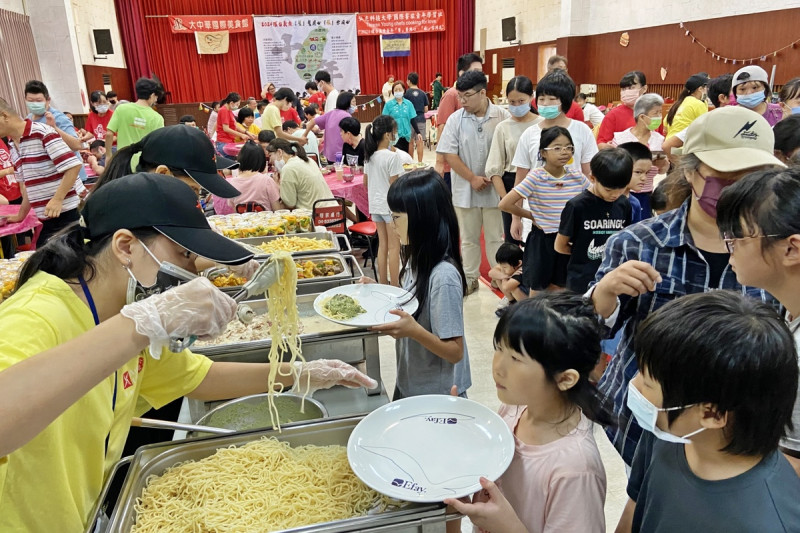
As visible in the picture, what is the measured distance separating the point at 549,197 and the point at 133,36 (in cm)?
1420

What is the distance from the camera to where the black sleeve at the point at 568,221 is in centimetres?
302

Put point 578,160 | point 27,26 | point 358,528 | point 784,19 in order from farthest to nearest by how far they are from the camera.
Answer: point 27,26 < point 784,19 < point 578,160 < point 358,528

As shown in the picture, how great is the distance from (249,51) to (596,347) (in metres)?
15.7

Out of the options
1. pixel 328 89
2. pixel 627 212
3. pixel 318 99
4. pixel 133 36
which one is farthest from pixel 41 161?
pixel 133 36

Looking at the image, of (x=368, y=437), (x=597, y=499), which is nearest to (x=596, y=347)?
(x=597, y=499)

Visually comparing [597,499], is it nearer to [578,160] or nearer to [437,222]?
[437,222]

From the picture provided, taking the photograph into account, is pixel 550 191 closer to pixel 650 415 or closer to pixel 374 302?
pixel 374 302

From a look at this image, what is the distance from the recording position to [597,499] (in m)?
1.22

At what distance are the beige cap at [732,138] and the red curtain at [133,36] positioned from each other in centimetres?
1528

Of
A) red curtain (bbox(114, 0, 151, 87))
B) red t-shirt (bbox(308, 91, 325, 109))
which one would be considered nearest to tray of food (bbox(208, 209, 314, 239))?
red t-shirt (bbox(308, 91, 325, 109))

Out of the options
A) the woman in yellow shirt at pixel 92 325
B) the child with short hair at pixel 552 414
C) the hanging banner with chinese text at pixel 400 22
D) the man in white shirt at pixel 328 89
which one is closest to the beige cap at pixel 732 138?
the child with short hair at pixel 552 414

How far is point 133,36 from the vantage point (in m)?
13.8

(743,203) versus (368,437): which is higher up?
(743,203)

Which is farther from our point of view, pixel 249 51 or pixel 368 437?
pixel 249 51
